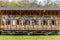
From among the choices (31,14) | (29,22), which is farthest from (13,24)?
(31,14)

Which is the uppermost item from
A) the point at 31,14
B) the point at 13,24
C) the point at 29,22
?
the point at 31,14

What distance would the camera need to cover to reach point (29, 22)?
21.3 meters

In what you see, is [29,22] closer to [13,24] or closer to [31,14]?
[31,14]

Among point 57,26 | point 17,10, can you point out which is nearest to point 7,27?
point 17,10

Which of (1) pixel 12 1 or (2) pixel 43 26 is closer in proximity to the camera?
(2) pixel 43 26

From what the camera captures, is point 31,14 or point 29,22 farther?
point 29,22

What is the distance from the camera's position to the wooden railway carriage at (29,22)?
21.0m

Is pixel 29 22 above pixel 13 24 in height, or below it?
above

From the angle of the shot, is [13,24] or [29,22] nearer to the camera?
[13,24]

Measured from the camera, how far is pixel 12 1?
25859 millimetres

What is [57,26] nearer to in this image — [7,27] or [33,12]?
[33,12]

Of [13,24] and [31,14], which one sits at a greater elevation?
[31,14]

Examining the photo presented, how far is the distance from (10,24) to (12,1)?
5564 mm

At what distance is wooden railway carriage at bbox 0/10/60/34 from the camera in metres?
21.0
